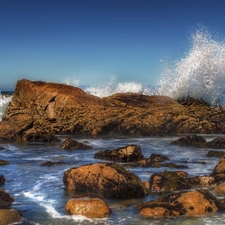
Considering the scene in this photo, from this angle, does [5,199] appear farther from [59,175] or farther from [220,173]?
[220,173]

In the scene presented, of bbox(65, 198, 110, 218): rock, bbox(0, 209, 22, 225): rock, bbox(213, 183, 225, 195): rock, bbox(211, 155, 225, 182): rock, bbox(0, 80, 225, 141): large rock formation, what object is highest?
bbox(0, 80, 225, 141): large rock formation

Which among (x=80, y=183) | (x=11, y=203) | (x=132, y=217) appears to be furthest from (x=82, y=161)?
(x=132, y=217)

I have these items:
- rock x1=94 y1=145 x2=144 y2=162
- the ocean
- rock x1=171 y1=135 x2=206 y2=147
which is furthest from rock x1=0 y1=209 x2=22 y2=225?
rock x1=171 y1=135 x2=206 y2=147

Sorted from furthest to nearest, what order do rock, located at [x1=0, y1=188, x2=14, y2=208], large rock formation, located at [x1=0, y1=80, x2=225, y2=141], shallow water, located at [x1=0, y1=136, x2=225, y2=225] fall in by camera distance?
large rock formation, located at [x1=0, y1=80, x2=225, y2=141] < rock, located at [x1=0, y1=188, x2=14, y2=208] < shallow water, located at [x1=0, y1=136, x2=225, y2=225]

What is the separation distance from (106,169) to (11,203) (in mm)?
2703

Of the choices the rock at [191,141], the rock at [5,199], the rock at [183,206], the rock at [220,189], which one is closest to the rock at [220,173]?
the rock at [220,189]

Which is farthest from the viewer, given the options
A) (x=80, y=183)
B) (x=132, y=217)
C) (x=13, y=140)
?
(x=13, y=140)

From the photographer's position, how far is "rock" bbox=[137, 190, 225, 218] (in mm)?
9648

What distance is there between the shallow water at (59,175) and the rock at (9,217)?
185 mm

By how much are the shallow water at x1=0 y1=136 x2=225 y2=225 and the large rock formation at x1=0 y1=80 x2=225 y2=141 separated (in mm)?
2953

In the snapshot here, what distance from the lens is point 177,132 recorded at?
29.6m

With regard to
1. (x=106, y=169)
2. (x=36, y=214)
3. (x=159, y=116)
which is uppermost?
(x=159, y=116)

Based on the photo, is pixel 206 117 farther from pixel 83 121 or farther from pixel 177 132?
pixel 83 121

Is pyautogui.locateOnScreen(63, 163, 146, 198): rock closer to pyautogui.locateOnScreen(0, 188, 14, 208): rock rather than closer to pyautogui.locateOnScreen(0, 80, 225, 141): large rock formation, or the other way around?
pyautogui.locateOnScreen(0, 188, 14, 208): rock
